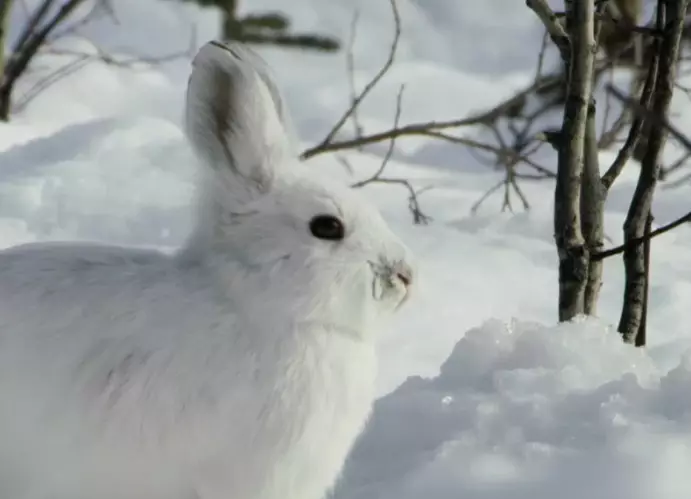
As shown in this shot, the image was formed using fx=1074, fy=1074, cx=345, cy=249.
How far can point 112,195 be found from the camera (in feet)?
9.32

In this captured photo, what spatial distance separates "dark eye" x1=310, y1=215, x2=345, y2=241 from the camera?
1356mm

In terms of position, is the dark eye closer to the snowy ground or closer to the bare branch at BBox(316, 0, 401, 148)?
the snowy ground

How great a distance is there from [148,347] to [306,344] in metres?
0.19

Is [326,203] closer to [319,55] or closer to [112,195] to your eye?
[112,195]

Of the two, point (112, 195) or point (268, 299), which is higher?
point (268, 299)

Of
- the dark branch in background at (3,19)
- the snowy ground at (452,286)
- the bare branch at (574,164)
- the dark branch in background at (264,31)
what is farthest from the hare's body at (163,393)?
the dark branch in background at (264,31)

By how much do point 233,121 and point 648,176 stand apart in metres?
0.83

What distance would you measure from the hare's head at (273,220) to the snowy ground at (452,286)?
12 cm

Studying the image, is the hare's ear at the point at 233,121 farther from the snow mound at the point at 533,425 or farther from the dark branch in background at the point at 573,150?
the dark branch in background at the point at 573,150

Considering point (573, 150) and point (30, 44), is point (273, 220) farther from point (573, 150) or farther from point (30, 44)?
point (30, 44)

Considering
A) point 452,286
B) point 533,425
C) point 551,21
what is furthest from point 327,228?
point 452,286

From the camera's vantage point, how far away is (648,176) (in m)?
1.88

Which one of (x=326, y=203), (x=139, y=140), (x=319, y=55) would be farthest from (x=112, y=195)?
(x=319, y=55)

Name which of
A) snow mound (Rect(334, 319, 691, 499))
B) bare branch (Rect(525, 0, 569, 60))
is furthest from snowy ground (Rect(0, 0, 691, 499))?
bare branch (Rect(525, 0, 569, 60))
